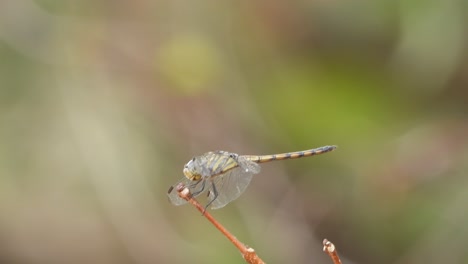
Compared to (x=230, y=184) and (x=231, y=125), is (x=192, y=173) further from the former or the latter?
(x=231, y=125)

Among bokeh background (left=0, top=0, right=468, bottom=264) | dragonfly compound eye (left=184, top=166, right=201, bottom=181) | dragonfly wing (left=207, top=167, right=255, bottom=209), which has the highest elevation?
bokeh background (left=0, top=0, right=468, bottom=264)

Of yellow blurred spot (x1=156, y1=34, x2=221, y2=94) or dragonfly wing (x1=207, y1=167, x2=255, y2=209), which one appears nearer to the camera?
dragonfly wing (x1=207, y1=167, x2=255, y2=209)

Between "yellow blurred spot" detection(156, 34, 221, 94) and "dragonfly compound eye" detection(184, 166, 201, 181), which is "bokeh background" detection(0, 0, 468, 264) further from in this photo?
"dragonfly compound eye" detection(184, 166, 201, 181)

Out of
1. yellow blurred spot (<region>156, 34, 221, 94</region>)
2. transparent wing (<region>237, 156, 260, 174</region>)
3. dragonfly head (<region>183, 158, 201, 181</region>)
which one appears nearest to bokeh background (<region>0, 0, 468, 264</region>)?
yellow blurred spot (<region>156, 34, 221, 94</region>)

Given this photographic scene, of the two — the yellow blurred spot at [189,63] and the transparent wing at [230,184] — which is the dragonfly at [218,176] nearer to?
the transparent wing at [230,184]

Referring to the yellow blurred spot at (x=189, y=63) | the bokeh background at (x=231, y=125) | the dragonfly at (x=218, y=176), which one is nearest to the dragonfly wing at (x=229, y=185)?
the dragonfly at (x=218, y=176)

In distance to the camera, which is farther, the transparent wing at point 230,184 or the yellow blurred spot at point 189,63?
the yellow blurred spot at point 189,63

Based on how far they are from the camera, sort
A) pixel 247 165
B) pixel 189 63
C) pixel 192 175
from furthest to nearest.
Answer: pixel 189 63
pixel 247 165
pixel 192 175

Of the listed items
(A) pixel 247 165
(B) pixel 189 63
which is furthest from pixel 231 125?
(A) pixel 247 165
